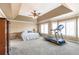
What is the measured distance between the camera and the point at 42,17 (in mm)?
2561

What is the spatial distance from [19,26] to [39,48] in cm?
63

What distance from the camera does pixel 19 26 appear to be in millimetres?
2518

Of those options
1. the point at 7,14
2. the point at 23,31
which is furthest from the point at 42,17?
the point at 7,14

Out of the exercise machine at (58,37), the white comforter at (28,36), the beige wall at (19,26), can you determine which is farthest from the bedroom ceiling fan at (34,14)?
the exercise machine at (58,37)

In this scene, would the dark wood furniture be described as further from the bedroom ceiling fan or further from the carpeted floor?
the bedroom ceiling fan

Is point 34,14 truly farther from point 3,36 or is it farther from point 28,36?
point 3,36

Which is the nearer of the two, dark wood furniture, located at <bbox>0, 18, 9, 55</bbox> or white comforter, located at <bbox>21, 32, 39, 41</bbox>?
dark wood furniture, located at <bbox>0, 18, 9, 55</bbox>

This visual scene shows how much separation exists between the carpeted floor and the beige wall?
23 cm

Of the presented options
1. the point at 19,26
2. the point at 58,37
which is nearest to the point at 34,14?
the point at 19,26

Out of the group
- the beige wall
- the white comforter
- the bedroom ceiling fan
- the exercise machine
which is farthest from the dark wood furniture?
the exercise machine

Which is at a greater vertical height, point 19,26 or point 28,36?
point 19,26

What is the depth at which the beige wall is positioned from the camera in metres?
2.48
